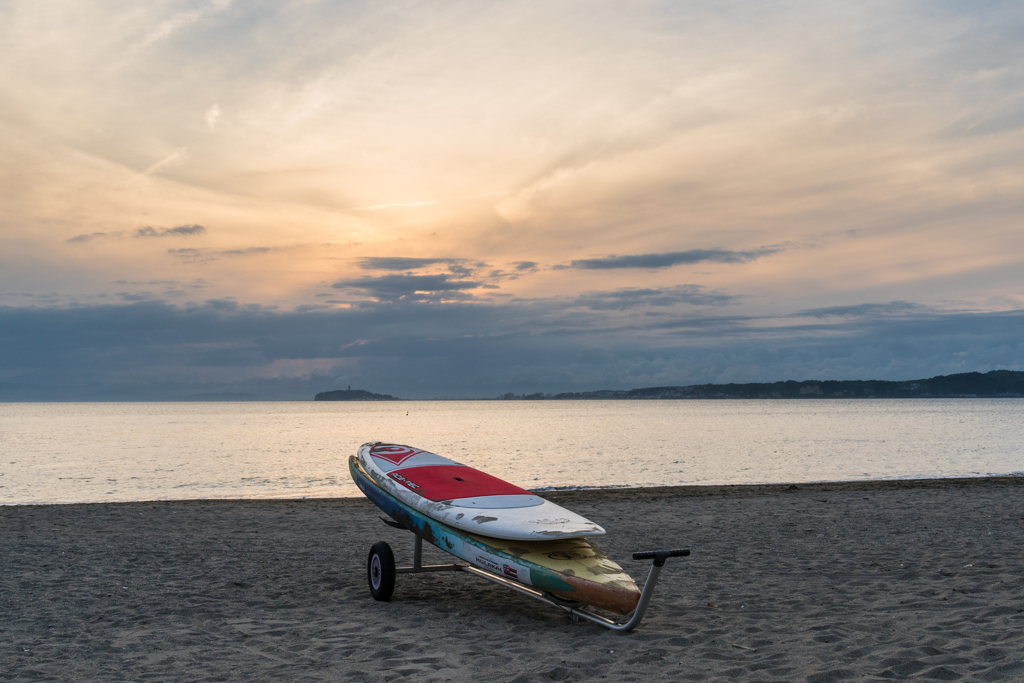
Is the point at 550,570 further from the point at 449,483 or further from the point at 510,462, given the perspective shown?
the point at 510,462

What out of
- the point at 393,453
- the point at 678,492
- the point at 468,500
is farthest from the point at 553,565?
the point at 678,492

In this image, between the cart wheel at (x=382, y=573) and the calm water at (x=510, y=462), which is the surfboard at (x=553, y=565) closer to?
the cart wheel at (x=382, y=573)

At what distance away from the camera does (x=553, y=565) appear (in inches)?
240

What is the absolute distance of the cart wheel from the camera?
7.21 meters

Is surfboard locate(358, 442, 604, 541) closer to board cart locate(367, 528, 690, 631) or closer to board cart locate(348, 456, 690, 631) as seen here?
board cart locate(348, 456, 690, 631)

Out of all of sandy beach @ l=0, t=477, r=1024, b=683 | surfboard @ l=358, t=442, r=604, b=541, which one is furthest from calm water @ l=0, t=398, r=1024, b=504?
surfboard @ l=358, t=442, r=604, b=541

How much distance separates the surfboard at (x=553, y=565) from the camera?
230 inches

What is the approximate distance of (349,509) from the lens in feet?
50.1

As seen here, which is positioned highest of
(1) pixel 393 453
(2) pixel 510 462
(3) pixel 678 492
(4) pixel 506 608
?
(1) pixel 393 453

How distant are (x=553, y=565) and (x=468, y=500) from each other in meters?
1.40

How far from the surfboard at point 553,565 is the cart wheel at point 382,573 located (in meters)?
0.48

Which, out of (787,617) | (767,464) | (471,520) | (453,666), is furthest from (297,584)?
(767,464)

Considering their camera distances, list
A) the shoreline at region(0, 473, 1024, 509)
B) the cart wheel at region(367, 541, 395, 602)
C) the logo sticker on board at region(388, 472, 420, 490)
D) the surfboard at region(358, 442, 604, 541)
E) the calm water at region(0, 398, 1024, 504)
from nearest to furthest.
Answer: the surfboard at region(358, 442, 604, 541), the cart wheel at region(367, 541, 395, 602), the logo sticker on board at region(388, 472, 420, 490), the shoreline at region(0, 473, 1024, 509), the calm water at region(0, 398, 1024, 504)

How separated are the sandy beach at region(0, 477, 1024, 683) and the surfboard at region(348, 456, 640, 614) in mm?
367
